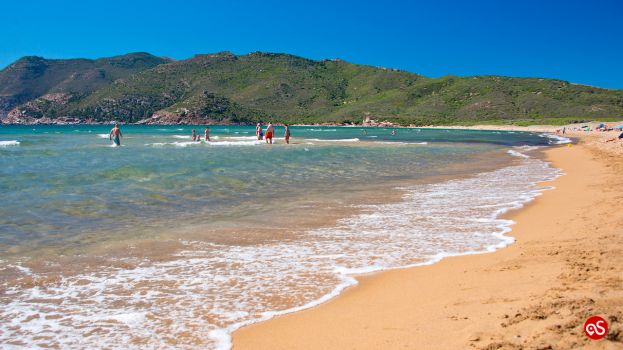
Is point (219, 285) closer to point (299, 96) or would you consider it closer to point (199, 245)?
point (199, 245)

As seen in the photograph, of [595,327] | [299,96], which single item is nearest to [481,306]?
[595,327]

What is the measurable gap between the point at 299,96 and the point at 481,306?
157919mm

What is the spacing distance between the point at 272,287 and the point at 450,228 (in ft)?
14.4

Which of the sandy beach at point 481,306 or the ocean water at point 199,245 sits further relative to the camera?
the ocean water at point 199,245

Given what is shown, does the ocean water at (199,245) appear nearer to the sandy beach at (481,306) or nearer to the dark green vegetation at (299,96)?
the sandy beach at (481,306)

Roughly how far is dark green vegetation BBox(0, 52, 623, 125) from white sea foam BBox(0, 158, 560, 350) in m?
119

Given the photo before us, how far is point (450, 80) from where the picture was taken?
164750 millimetres

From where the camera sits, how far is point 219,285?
18.1ft

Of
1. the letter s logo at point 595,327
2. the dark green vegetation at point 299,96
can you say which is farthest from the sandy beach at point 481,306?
the dark green vegetation at point 299,96

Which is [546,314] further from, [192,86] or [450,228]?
[192,86]

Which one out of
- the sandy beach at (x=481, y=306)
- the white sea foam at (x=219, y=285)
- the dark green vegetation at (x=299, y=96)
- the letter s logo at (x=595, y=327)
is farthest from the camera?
the dark green vegetation at (x=299, y=96)

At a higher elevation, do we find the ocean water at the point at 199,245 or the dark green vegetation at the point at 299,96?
the dark green vegetation at the point at 299,96

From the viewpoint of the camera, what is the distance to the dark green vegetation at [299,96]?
130m

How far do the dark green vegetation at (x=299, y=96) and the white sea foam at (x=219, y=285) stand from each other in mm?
119033
